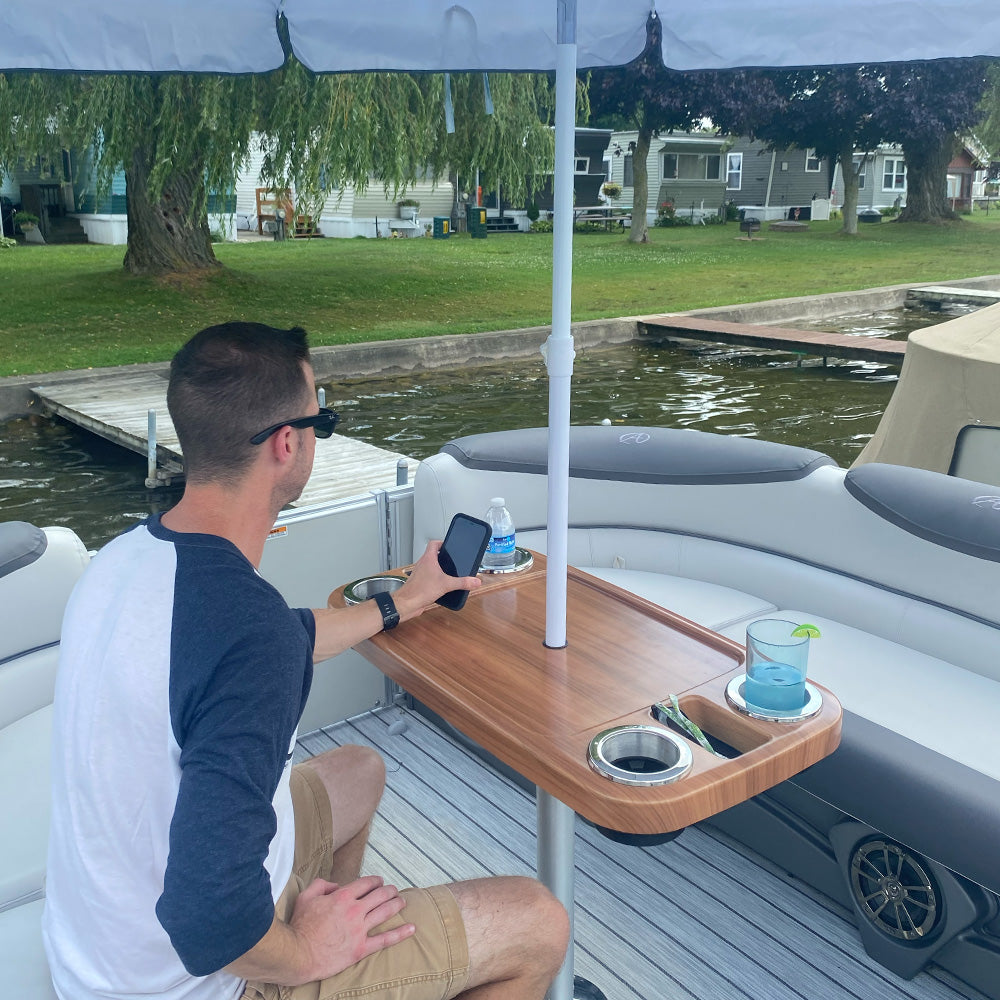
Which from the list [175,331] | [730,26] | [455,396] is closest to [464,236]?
[175,331]

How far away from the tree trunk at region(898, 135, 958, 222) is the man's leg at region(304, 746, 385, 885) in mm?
42179

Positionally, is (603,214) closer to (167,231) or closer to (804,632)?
(167,231)

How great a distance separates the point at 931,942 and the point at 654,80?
3030cm

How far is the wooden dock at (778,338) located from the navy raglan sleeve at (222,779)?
44.8 ft

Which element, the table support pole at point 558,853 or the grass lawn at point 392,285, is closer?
the table support pole at point 558,853

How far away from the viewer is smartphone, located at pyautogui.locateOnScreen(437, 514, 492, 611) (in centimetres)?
257

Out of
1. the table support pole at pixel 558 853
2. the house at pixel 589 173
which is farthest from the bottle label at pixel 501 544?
the house at pixel 589 173

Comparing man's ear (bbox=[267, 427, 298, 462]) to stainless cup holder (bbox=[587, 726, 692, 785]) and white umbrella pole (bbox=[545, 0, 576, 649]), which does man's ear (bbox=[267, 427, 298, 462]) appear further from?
stainless cup holder (bbox=[587, 726, 692, 785])

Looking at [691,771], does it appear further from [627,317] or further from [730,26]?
[627,317]

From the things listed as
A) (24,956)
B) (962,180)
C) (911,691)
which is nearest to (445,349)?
(911,691)

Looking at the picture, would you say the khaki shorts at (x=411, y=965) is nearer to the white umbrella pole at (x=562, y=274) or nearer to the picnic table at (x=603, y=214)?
the white umbrella pole at (x=562, y=274)

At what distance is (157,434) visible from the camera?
9.53m

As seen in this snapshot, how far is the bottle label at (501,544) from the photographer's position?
2980 mm

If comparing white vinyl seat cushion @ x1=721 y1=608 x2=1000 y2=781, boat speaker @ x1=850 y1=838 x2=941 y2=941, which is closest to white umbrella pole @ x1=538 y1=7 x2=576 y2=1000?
boat speaker @ x1=850 y1=838 x2=941 y2=941
